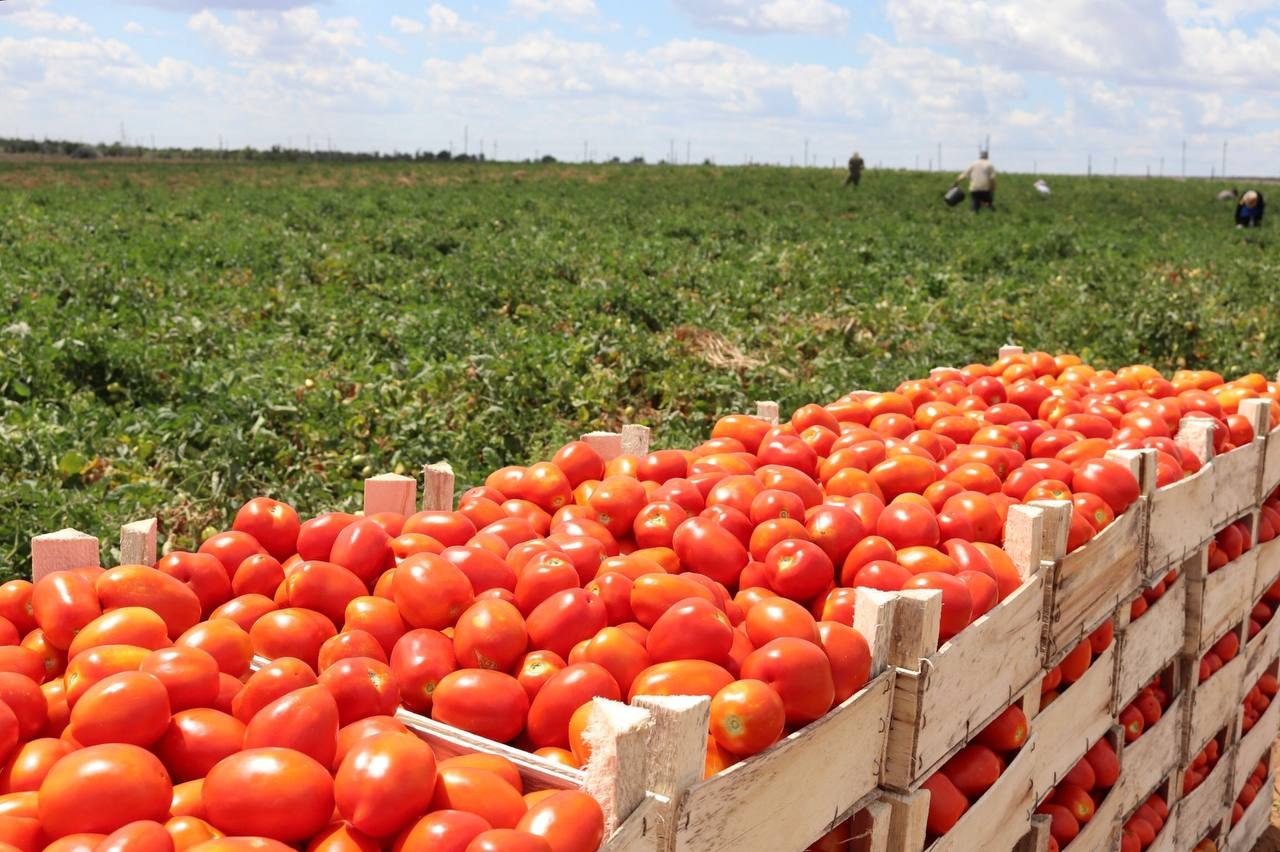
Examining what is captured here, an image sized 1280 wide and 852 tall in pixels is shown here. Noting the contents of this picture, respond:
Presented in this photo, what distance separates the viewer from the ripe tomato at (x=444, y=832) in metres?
1.77

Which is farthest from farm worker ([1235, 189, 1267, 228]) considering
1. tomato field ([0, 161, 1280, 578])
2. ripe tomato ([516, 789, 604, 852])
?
ripe tomato ([516, 789, 604, 852])

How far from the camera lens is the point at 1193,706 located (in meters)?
4.42

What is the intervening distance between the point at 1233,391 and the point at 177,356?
7.84m

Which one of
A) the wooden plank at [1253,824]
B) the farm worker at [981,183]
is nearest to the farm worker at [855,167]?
the farm worker at [981,183]

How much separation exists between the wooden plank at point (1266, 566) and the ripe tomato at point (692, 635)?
3396mm

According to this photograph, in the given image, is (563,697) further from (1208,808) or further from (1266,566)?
(1266,566)

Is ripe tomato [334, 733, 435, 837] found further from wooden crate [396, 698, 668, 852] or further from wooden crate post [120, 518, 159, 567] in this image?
wooden crate post [120, 518, 159, 567]

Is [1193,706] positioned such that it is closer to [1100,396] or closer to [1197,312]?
[1100,396]

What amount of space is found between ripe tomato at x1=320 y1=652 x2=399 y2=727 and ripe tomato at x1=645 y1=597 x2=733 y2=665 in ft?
1.91

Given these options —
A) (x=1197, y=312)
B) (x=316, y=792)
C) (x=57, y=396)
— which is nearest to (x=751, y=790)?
(x=316, y=792)

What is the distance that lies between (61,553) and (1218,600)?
13.4ft

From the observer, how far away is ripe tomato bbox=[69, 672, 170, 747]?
198 cm

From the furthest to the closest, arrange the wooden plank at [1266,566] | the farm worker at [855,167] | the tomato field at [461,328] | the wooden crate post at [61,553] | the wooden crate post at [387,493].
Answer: the farm worker at [855,167], the tomato field at [461,328], the wooden plank at [1266,566], the wooden crate post at [387,493], the wooden crate post at [61,553]

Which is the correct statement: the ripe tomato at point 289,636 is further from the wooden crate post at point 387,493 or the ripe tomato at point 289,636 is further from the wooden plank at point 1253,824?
the wooden plank at point 1253,824
